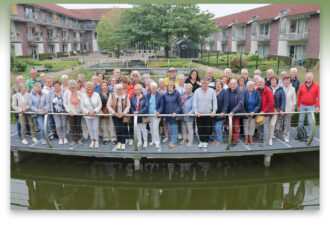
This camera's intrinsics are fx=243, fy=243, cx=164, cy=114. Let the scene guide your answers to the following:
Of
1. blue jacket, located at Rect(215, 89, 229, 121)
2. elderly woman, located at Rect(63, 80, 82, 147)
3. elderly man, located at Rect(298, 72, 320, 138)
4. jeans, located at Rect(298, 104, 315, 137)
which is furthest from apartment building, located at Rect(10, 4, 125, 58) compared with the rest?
jeans, located at Rect(298, 104, 315, 137)

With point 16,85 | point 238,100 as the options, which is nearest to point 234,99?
Answer: point 238,100

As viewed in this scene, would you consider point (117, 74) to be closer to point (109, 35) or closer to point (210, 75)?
point (109, 35)

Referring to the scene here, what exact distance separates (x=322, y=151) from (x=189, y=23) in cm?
295

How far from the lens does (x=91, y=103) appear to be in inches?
139

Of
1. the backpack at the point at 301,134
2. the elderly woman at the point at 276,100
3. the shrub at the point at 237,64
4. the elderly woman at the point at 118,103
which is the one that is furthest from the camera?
the shrub at the point at 237,64

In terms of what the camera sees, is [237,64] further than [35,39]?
Yes

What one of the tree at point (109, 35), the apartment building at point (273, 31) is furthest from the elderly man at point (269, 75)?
the tree at point (109, 35)

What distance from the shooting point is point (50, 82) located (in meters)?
3.72

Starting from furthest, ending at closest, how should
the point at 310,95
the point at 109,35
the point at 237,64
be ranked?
1. the point at 237,64
2. the point at 109,35
3. the point at 310,95

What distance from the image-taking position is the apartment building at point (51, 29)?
3.40m

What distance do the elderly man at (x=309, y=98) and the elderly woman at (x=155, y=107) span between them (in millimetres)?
2202

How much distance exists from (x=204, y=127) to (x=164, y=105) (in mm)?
688

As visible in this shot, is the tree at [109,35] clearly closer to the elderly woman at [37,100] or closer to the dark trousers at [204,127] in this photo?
the elderly woman at [37,100]

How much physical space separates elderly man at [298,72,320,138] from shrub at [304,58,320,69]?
0.12 metres
